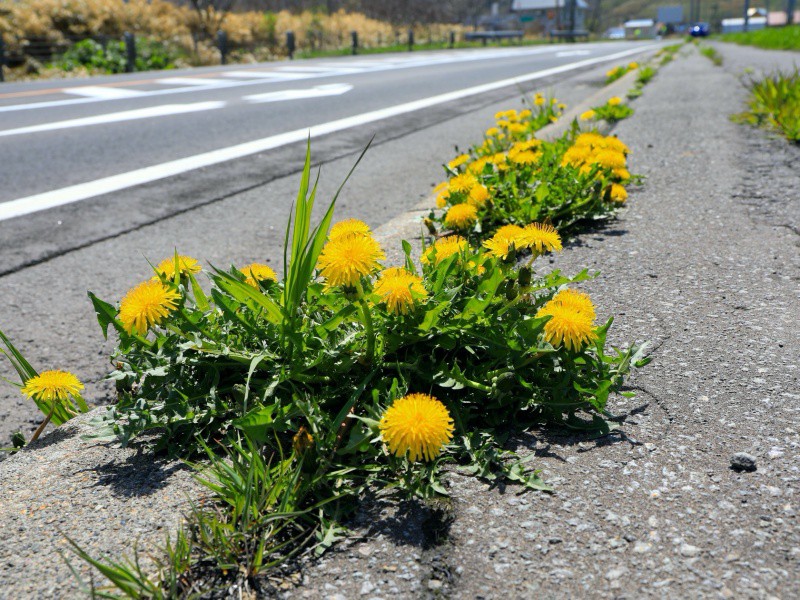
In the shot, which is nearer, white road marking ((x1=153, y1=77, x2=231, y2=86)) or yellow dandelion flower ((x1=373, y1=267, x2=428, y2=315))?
yellow dandelion flower ((x1=373, y1=267, x2=428, y2=315))

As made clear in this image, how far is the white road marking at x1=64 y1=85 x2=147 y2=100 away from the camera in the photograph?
990 cm

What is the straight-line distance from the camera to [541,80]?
41.2ft

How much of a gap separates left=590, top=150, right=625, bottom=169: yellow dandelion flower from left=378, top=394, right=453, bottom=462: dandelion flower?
7.00 ft

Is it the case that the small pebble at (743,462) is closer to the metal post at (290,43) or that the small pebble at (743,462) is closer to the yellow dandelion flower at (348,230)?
the yellow dandelion flower at (348,230)

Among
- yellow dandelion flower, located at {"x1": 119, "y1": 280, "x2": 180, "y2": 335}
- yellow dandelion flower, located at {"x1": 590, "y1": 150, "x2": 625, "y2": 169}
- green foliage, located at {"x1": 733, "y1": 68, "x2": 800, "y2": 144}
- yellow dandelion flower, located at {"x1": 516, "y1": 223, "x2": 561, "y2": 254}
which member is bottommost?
yellow dandelion flower, located at {"x1": 119, "y1": 280, "x2": 180, "y2": 335}

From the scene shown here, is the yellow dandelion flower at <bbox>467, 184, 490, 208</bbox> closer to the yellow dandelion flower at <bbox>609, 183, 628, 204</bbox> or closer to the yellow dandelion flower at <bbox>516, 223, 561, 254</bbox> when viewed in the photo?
the yellow dandelion flower at <bbox>609, 183, 628, 204</bbox>

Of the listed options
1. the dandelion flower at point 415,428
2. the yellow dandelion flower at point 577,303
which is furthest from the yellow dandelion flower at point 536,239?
the dandelion flower at point 415,428

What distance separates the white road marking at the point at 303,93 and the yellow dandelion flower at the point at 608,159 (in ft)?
22.1

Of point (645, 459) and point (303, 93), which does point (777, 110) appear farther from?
point (303, 93)

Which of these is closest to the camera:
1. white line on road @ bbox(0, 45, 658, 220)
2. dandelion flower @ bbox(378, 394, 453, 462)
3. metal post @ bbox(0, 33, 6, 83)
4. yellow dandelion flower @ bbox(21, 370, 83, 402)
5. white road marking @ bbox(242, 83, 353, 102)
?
dandelion flower @ bbox(378, 394, 453, 462)

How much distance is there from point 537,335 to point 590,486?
1.22ft

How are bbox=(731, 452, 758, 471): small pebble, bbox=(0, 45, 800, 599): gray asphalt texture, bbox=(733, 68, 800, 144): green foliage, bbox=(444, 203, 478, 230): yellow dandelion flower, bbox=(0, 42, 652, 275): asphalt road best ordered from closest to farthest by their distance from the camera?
1. bbox=(0, 45, 800, 599): gray asphalt texture
2. bbox=(731, 452, 758, 471): small pebble
3. bbox=(444, 203, 478, 230): yellow dandelion flower
4. bbox=(0, 42, 652, 275): asphalt road
5. bbox=(733, 68, 800, 144): green foliage

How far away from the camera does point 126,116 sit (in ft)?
25.2

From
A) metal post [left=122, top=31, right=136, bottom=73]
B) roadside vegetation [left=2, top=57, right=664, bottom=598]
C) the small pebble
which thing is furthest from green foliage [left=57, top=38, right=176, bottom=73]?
the small pebble
